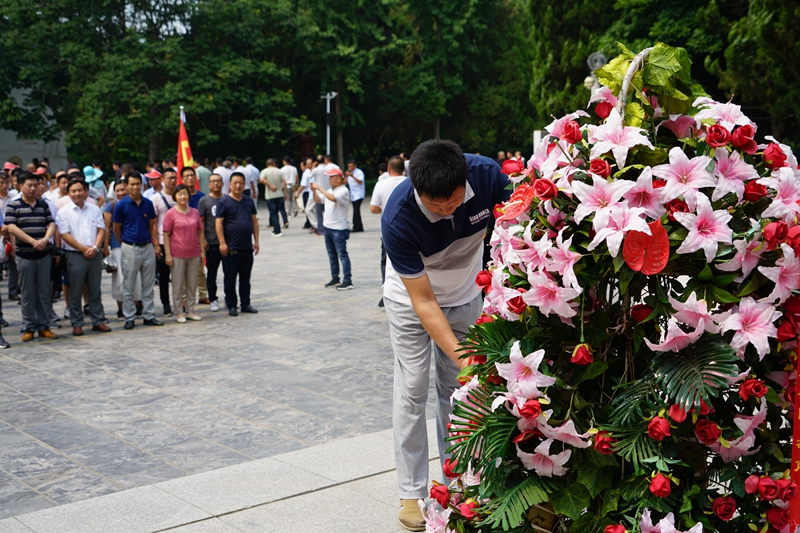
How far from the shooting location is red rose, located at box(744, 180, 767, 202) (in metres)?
2.55

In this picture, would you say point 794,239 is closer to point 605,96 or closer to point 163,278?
point 605,96

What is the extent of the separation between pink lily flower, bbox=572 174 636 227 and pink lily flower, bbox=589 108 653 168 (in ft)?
0.28

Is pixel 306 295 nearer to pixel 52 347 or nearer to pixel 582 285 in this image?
pixel 52 347

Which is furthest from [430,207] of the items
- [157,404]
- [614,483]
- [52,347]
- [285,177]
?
[285,177]

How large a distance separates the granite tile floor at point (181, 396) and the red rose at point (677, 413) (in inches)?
137

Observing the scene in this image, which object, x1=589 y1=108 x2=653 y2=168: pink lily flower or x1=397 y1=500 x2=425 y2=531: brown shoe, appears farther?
x1=397 y1=500 x2=425 y2=531: brown shoe

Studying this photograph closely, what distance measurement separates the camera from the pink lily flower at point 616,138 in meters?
2.57

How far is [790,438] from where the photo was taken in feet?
8.69

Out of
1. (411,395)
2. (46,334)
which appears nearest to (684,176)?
(411,395)

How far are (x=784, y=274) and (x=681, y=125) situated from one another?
1.84 ft

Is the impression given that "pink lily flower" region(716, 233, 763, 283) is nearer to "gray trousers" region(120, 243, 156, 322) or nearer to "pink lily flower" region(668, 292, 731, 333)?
"pink lily flower" region(668, 292, 731, 333)

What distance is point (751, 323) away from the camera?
2473 millimetres

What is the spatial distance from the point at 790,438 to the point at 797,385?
0.23 meters

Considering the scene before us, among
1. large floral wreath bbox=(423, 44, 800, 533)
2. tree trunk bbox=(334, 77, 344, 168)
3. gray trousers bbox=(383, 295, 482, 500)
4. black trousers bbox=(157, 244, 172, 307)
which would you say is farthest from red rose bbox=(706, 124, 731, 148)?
tree trunk bbox=(334, 77, 344, 168)
